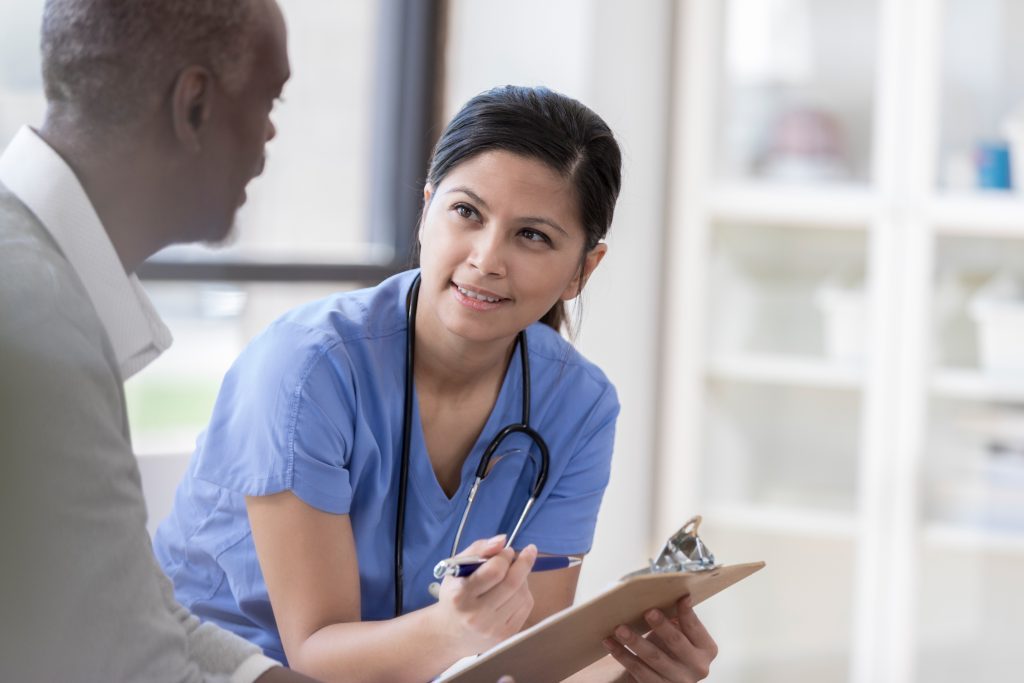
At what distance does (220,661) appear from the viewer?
100cm

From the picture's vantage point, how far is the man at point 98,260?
2.35ft

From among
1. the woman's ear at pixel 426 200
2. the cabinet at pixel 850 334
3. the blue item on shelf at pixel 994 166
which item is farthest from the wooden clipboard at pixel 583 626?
the blue item on shelf at pixel 994 166

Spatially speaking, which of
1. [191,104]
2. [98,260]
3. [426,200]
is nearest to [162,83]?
[191,104]

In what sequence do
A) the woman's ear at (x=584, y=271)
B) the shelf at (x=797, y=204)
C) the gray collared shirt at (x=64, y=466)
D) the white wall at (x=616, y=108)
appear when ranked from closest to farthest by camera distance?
the gray collared shirt at (x=64, y=466) → the woman's ear at (x=584, y=271) → the white wall at (x=616, y=108) → the shelf at (x=797, y=204)

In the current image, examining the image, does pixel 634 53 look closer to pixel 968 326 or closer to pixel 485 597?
pixel 968 326

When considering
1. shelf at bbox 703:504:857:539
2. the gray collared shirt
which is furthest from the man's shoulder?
shelf at bbox 703:504:857:539

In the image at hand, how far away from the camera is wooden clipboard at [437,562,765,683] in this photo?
3.14 feet

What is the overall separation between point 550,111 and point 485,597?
1.69 feet

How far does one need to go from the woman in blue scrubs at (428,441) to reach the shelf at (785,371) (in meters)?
1.52

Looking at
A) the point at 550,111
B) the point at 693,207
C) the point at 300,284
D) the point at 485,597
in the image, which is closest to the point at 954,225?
the point at 693,207

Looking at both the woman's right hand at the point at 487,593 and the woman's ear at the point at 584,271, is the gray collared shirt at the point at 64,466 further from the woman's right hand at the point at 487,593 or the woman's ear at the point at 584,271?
the woman's ear at the point at 584,271

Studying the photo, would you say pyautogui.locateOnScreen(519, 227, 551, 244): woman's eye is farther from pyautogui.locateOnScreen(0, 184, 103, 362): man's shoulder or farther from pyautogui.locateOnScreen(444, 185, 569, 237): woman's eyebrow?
pyautogui.locateOnScreen(0, 184, 103, 362): man's shoulder

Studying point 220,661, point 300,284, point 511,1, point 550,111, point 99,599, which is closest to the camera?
point 99,599

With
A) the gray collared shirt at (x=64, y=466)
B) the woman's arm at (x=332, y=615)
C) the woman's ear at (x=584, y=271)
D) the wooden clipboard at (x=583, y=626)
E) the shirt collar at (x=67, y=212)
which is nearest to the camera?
the gray collared shirt at (x=64, y=466)
